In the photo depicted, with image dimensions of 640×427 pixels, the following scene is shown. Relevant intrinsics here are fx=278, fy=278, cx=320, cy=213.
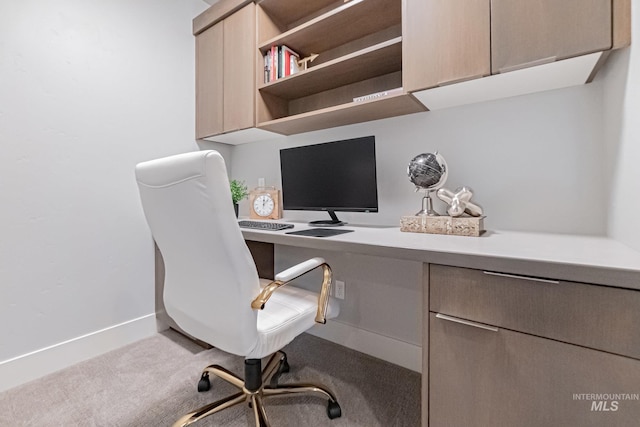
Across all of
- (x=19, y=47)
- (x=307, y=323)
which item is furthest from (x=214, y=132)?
(x=307, y=323)

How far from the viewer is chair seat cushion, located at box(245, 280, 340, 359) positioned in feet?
3.21

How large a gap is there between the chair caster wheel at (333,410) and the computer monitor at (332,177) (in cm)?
91

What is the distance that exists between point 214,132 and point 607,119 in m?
2.26

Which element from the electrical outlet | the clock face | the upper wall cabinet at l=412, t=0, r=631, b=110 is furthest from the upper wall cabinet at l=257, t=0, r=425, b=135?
the electrical outlet

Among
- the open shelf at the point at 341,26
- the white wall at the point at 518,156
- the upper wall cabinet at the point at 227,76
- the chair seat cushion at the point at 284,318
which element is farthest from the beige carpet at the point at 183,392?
the open shelf at the point at 341,26

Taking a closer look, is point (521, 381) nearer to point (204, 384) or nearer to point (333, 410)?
point (333, 410)

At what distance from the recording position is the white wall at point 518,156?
1.20 metres

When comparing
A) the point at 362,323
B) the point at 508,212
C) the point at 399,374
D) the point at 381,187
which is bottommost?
the point at 399,374

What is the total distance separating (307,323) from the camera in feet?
3.72

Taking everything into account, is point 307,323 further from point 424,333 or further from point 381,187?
point 381,187

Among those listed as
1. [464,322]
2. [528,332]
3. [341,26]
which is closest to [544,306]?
[528,332]

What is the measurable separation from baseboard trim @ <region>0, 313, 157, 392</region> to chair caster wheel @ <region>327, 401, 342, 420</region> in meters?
1.51

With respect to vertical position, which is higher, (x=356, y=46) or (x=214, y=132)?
(x=356, y=46)

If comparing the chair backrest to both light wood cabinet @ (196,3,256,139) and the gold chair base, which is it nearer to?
the gold chair base
